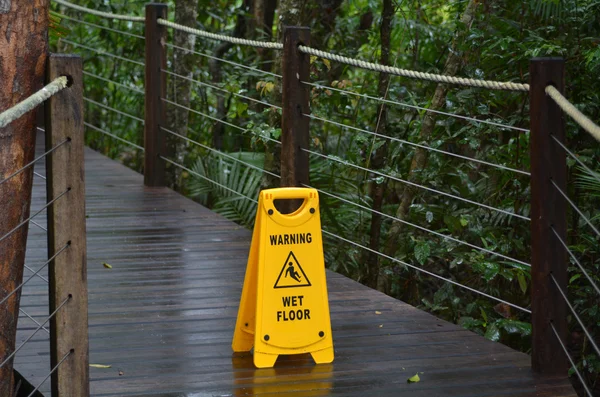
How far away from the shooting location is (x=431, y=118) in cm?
536

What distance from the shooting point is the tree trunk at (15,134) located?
2.62 metres

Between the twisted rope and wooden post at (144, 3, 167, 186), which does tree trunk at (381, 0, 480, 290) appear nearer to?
wooden post at (144, 3, 167, 186)

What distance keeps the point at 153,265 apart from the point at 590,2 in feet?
8.44

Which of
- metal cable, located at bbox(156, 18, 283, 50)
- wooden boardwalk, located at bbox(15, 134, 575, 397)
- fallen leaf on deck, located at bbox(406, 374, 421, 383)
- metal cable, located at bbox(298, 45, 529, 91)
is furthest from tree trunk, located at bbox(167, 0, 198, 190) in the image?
fallen leaf on deck, located at bbox(406, 374, 421, 383)

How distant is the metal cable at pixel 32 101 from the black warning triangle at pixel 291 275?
1.08 meters

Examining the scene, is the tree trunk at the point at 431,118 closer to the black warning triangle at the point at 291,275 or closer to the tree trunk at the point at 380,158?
the tree trunk at the point at 380,158

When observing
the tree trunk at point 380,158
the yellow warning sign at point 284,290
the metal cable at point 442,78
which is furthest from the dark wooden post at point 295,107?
the yellow warning sign at point 284,290

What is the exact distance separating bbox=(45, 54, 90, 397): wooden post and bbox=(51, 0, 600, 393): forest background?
0.97 meters

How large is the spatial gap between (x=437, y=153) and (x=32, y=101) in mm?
3157

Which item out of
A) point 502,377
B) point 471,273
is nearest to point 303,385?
point 502,377

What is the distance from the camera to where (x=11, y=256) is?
2.75 metres

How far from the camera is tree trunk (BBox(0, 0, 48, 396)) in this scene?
2.62 meters

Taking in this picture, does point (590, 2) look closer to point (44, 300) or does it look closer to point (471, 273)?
point (471, 273)

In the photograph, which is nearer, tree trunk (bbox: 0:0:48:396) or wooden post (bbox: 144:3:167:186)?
tree trunk (bbox: 0:0:48:396)
